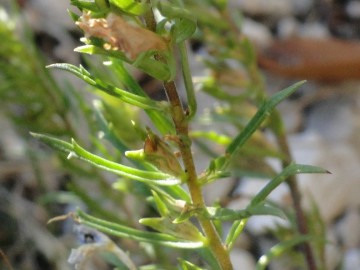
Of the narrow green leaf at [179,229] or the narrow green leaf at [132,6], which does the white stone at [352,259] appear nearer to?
the narrow green leaf at [179,229]

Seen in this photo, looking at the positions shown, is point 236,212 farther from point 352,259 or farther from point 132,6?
point 352,259

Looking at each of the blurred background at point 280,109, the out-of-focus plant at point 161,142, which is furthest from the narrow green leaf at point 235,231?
the blurred background at point 280,109

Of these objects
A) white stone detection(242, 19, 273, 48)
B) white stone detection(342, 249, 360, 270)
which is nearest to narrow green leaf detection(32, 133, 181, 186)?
white stone detection(342, 249, 360, 270)

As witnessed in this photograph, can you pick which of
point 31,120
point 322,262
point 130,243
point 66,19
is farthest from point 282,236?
point 66,19

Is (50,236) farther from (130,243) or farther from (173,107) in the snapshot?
(173,107)

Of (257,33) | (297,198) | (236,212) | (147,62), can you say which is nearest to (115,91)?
(147,62)

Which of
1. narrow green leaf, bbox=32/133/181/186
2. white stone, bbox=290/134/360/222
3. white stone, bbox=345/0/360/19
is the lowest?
narrow green leaf, bbox=32/133/181/186

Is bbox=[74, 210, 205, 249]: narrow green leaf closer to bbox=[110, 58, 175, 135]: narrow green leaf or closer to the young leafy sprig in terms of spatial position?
the young leafy sprig
